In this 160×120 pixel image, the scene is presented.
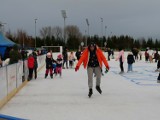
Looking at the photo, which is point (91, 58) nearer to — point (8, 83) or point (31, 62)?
point (8, 83)

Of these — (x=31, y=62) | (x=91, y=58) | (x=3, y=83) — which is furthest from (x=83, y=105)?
(x=31, y=62)

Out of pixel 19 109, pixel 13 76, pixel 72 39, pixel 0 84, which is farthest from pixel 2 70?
pixel 72 39

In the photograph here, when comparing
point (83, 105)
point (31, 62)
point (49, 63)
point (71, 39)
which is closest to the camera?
point (83, 105)

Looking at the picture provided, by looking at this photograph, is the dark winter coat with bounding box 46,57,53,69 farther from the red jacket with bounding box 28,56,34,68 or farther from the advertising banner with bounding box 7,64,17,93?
the advertising banner with bounding box 7,64,17,93

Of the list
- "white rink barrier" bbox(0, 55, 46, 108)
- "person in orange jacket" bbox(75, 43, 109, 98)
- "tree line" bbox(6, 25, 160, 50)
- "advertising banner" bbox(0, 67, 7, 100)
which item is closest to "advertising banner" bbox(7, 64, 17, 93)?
"white rink barrier" bbox(0, 55, 46, 108)

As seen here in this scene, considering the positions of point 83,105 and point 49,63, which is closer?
point 83,105

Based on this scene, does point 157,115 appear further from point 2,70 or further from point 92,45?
point 2,70

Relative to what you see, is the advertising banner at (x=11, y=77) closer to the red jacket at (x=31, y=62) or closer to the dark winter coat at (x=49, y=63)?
the red jacket at (x=31, y=62)

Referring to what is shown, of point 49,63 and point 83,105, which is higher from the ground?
point 49,63

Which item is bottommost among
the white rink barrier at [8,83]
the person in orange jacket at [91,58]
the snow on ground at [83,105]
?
the snow on ground at [83,105]

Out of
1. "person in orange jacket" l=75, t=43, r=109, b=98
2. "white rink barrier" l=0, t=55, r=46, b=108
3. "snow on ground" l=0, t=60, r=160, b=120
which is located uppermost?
"person in orange jacket" l=75, t=43, r=109, b=98

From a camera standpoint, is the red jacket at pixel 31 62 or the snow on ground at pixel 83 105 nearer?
the snow on ground at pixel 83 105

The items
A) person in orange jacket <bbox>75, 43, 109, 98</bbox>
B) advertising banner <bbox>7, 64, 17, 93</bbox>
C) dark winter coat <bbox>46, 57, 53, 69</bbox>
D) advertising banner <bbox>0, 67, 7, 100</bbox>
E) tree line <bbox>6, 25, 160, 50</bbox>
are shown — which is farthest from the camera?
tree line <bbox>6, 25, 160, 50</bbox>

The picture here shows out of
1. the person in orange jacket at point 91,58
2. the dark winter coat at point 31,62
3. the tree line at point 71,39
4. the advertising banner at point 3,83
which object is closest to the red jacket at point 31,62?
the dark winter coat at point 31,62
